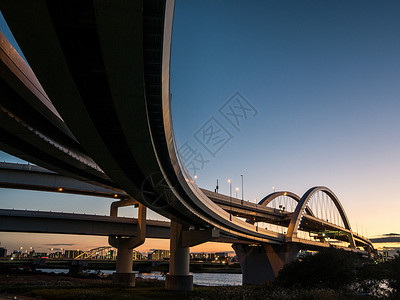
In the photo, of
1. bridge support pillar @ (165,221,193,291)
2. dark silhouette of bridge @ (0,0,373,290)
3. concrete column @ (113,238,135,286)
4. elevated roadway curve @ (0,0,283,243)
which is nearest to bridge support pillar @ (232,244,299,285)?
bridge support pillar @ (165,221,193,291)

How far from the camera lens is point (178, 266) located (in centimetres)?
4362

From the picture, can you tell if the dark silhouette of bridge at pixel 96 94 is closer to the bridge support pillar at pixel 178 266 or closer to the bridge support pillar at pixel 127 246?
the bridge support pillar at pixel 178 266

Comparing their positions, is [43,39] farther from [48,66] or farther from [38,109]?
[38,109]

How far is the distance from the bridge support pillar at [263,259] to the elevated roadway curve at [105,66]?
49899 mm

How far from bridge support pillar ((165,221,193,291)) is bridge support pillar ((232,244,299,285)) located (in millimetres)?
23993

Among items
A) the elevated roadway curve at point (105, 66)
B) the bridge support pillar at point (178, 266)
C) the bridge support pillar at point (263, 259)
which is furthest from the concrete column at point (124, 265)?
the elevated roadway curve at point (105, 66)

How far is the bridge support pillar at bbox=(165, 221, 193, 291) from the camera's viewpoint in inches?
1674

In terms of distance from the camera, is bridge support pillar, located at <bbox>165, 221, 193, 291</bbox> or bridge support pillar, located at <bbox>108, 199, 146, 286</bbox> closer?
bridge support pillar, located at <bbox>165, 221, 193, 291</bbox>

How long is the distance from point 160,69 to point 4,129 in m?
9.92

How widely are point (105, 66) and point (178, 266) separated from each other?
37.4m

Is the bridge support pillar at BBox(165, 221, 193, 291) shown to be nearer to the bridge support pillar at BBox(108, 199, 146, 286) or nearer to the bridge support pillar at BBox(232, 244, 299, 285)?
the bridge support pillar at BBox(108, 199, 146, 286)

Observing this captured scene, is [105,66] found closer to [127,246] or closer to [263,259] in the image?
[127,246]

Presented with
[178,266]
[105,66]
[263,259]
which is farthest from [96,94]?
[263,259]

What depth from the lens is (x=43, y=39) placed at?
8.77m
